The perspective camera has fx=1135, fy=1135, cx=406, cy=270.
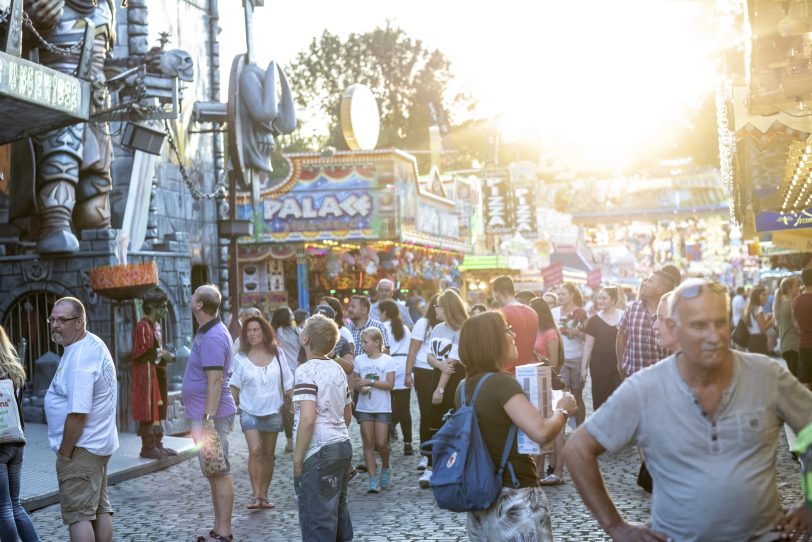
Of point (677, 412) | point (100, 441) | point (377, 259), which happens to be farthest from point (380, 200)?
point (677, 412)

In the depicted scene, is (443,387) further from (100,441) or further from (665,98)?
(665,98)

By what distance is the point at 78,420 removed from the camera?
21.1 ft

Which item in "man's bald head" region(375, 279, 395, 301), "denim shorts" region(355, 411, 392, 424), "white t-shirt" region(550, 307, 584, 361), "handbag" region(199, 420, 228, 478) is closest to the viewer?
"handbag" region(199, 420, 228, 478)

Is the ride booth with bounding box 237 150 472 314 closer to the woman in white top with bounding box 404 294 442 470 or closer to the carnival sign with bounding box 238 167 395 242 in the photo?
the carnival sign with bounding box 238 167 395 242

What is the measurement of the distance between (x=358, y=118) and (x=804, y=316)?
2003 cm

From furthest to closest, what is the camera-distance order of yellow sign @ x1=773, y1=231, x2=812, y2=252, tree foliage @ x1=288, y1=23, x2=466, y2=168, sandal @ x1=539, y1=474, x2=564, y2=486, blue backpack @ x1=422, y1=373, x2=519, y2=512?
tree foliage @ x1=288, y1=23, x2=466, y2=168 < yellow sign @ x1=773, y1=231, x2=812, y2=252 < sandal @ x1=539, y1=474, x2=564, y2=486 < blue backpack @ x1=422, y1=373, x2=519, y2=512

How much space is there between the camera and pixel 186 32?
73.8ft

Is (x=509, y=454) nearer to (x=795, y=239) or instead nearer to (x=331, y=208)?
(x=795, y=239)

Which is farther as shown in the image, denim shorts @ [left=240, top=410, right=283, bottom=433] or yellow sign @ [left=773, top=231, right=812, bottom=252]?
yellow sign @ [left=773, top=231, right=812, bottom=252]

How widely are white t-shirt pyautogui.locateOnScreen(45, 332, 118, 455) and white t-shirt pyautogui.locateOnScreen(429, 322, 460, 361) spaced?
4.35m

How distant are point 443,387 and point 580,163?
57087 millimetres

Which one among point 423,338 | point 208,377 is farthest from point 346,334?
point 208,377

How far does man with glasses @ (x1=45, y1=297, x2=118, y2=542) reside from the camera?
254 inches

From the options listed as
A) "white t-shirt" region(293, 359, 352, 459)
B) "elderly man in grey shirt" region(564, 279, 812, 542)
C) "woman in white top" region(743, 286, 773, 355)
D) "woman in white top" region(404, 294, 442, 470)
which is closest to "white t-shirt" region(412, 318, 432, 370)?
"woman in white top" region(404, 294, 442, 470)
